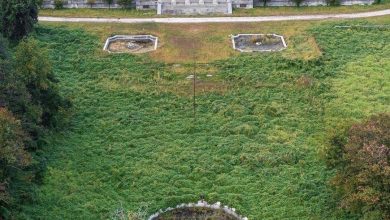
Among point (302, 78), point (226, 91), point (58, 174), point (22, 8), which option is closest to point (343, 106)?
point (302, 78)

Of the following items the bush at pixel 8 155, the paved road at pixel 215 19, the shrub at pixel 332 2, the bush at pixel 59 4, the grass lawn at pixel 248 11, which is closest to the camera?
the bush at pixel 8 155

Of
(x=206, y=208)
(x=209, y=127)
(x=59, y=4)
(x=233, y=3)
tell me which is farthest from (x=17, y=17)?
(x=206, y=208)

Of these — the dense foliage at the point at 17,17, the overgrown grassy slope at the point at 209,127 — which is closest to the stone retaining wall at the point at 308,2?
the overgrown grassy slope at the point at 209,127

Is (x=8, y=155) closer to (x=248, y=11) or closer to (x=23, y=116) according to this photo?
(x=23, y=116)

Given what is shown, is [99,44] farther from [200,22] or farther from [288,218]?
[288,218]

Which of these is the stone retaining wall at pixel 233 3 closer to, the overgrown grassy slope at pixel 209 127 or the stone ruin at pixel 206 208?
the overgrown grassy slope at pixel 209 127

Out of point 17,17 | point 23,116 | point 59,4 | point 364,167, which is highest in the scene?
point 59,4
